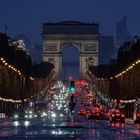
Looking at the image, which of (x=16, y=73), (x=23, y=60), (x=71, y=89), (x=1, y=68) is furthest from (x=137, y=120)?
(x=23, y=60)

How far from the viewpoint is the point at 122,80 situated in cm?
15475

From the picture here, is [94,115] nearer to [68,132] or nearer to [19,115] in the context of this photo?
[19,115]

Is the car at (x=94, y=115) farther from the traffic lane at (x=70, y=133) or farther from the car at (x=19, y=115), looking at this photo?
the traffic lane at (x=70, y=133)

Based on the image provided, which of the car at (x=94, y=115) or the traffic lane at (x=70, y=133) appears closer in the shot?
the traffic lane at (x=70, y=133)

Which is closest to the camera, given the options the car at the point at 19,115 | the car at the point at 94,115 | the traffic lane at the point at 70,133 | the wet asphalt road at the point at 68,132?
the wet asphalt road at the point at 68,132

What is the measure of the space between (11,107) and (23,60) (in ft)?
134

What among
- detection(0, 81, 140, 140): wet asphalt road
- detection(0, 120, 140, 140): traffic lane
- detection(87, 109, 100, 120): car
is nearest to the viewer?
detection(0, 81, 140, 140): wet asphalt road

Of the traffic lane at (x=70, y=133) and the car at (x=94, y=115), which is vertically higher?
the car at (x=94, y=115)

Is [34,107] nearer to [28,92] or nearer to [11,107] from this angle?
[11,107]

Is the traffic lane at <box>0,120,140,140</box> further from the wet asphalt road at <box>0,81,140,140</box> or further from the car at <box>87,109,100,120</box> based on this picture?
the car at <box>87,109,100,120</box>

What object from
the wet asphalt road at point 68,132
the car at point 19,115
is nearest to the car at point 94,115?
the car at point 19,115

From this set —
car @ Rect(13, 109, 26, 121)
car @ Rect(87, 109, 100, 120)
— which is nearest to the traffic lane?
car @ Rect(13, 109, 26, 121)

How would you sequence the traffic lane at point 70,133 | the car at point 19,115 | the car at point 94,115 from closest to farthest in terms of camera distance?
the traffic lane at point 70,133 → the car at point 19,115 → the car at point 94,115

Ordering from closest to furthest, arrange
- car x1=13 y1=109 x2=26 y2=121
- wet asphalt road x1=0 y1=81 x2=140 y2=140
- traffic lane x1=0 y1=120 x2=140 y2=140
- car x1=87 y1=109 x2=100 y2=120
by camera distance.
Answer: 1. wet asphalt road x1=0 y1=81 x2=140 y2=140
2. traffic lane x1=0 y1=120 x2=140 y2=140
3. car x1=13 y1=109 x2=26 y2=121
4. car x1=87 y1=109 x2=100 y2=120
